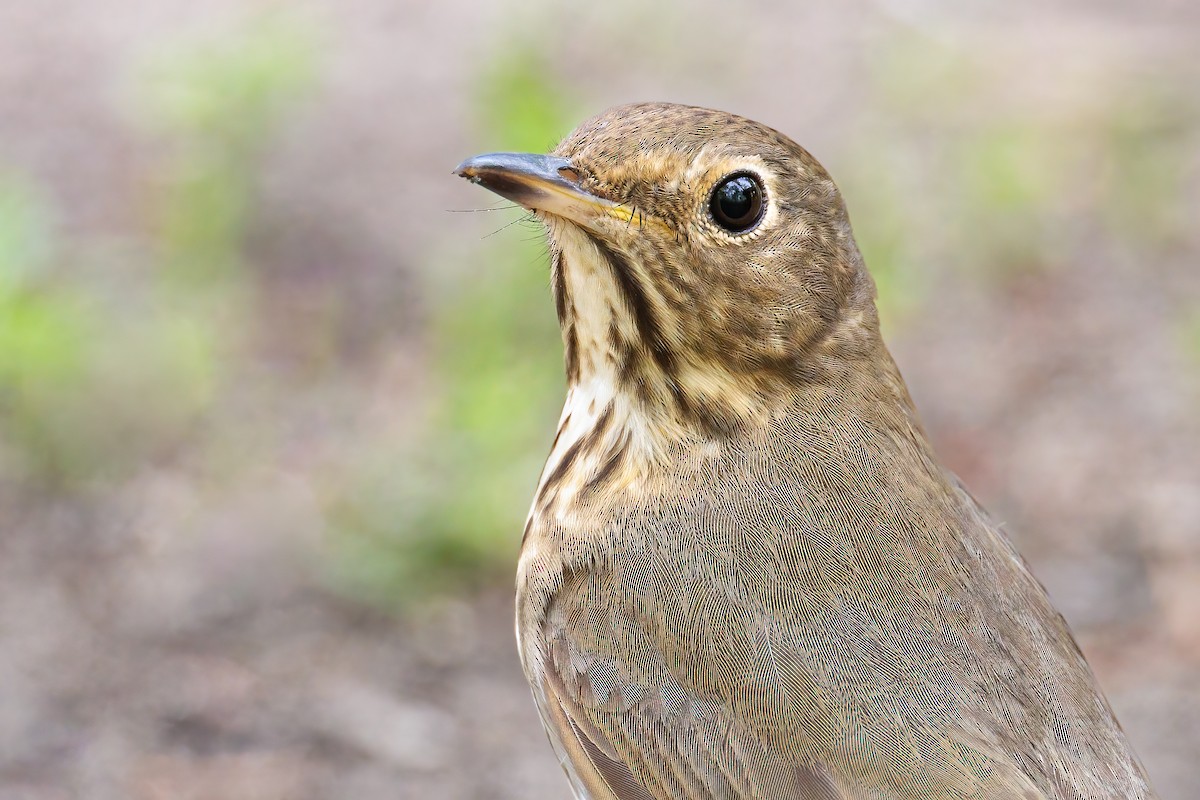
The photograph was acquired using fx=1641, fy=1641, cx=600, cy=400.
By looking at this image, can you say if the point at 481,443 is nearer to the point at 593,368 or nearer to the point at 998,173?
the point at 593,368

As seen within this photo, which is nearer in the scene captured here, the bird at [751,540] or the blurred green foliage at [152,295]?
the bird at [751,540]

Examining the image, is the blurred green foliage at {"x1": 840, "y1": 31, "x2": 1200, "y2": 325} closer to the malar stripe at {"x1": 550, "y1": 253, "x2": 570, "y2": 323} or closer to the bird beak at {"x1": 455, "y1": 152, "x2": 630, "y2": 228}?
the malar stripe at {"x1": 550, "y1": 253, "x2": 570, "y2": 323}

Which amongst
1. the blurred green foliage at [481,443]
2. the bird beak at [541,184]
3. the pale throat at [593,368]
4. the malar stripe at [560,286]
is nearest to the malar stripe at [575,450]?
the pale throat at [593,368]

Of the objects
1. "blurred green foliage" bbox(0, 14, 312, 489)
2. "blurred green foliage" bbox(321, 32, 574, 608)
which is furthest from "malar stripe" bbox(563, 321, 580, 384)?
"blurred green foliage" bbox(0, 14, 312, 489)

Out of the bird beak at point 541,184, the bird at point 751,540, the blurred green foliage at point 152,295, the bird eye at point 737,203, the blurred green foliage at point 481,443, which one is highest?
the blurred green foliage at point 152,295

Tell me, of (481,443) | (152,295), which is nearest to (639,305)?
(481,443)

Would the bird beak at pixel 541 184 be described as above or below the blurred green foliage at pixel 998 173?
below

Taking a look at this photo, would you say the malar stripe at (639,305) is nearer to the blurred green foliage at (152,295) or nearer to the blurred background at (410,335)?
the blurred background at (410,335)
